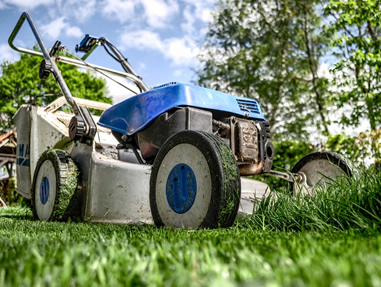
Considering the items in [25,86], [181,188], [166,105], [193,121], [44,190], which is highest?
[25,86]

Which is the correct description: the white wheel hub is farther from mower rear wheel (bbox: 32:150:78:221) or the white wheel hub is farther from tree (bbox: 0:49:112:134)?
tree (bbox: 0:49:112:134)

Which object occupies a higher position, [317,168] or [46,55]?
[46,55]

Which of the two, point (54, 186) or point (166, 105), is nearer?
point (166, 105)

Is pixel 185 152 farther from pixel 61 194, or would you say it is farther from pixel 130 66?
pixel 130 66

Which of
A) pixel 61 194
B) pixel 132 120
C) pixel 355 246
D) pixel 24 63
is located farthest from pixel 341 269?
pixel 24 63

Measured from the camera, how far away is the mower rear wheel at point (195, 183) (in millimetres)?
2082

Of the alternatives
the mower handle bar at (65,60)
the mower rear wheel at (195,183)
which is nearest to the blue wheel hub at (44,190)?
the mower handle bar at (65,60)

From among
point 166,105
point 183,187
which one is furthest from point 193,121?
point 183,187

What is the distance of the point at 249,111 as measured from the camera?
328 cm

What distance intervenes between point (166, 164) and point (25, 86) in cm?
1700

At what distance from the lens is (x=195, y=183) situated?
222 centimetres

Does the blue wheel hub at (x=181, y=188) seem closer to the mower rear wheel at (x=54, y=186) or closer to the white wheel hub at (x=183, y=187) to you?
the white wheel hub at (x=183, y=187)

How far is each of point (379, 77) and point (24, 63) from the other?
15.7 metres

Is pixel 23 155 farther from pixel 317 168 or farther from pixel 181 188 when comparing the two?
pixel 317 168
